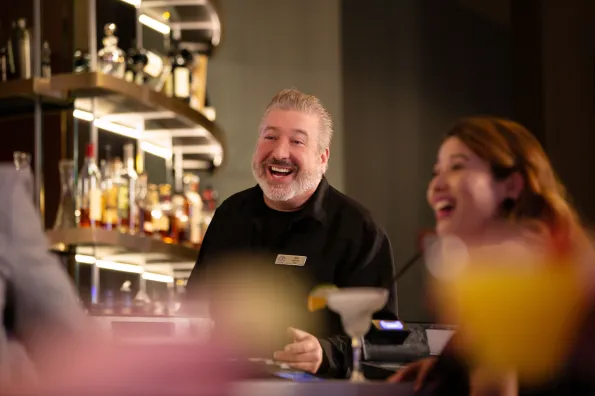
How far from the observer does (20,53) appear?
4039mm

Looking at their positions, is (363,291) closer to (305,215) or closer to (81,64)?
(305,215)

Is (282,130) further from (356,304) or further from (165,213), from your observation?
(165,213)

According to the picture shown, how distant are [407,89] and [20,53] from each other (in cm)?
281

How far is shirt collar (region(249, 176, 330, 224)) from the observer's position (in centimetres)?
287

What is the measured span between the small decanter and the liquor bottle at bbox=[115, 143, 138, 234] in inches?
13.5

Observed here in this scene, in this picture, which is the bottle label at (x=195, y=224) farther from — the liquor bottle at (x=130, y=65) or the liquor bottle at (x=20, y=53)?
the liquor bottle at (x=20, y=53)

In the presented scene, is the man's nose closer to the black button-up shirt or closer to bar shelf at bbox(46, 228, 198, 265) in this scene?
the black button-up shirt

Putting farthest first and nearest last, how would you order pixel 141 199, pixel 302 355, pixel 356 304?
pixel 141 199, pixel 302 355, pixel 356 304

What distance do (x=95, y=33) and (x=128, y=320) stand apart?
1.48m

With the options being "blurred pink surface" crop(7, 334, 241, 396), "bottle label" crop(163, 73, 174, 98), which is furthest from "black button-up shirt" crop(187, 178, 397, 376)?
"bottle label" crop(163, 73, 174, 98)

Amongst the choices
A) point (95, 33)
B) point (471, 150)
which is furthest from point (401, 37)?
point (471, 150)

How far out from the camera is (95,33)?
14.2 ft

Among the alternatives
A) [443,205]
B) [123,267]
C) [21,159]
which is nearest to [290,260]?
[443,205]

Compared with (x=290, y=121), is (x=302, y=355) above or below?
below
